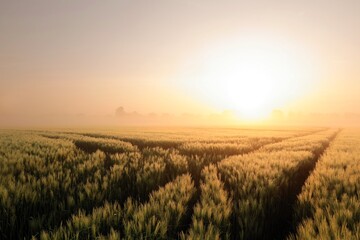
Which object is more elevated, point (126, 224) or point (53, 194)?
point (126, 224)

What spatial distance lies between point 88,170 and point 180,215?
5122mm

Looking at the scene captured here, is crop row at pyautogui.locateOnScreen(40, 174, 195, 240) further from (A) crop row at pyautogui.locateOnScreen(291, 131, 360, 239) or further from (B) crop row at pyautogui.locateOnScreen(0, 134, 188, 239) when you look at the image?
(A) crop row at pyautogui.locateOnScreen(291, 131, 360, 239)

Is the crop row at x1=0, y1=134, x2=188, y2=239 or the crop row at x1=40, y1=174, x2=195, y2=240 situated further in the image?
the crop row at x1=0, y1=134, x2=188, y2=239

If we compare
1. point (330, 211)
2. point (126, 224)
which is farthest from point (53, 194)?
point (330, 211)

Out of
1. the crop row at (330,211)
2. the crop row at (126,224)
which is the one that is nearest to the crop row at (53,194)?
the crop row at (126,224)

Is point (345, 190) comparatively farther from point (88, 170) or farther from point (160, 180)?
point (88, 170)

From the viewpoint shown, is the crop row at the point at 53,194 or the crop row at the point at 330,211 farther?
A: the crop row at the point at 53,194

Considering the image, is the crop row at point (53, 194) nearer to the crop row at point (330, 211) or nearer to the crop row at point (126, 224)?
the crop row at point (126, 224)

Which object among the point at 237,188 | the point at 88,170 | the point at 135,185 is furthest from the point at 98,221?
the point at 88,170

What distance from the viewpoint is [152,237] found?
4.22 metres

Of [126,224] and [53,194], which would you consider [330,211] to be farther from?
[53,194]

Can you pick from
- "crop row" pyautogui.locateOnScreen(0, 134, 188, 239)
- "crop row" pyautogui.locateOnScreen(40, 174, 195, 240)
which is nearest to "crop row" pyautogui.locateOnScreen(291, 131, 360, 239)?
"crop row" pyautogui.locateOnScreen(40, 174, 195, 240)

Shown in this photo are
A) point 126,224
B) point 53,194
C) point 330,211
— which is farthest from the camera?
point 53,194

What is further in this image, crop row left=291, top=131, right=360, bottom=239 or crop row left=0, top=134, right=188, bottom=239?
crop row left=0, top=134, right=188, bottom=239
